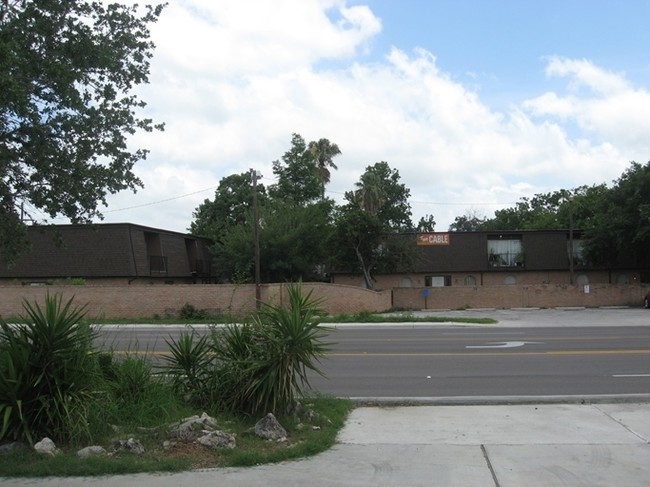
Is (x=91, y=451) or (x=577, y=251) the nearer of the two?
(x=91, y=451)

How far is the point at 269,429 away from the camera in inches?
273

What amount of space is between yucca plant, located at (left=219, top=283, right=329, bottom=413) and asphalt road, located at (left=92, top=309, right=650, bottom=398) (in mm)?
1123

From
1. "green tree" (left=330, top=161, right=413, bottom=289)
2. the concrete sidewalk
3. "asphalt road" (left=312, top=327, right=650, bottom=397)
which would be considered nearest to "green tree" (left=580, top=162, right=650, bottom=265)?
"green tree" (left=330, top=161, right=413, bottom=289)

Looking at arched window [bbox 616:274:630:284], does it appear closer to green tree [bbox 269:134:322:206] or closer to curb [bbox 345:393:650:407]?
green tree [bbox 269:134:322:206]

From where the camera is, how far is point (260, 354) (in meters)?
7.71

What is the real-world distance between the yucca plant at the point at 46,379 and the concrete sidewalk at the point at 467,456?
0.96 m

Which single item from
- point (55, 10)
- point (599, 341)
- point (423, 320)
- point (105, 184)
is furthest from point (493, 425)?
point (423, 320)

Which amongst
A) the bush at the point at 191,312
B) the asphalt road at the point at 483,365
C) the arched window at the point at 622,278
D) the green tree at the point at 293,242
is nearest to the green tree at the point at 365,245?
the green tree at the point at 293,242

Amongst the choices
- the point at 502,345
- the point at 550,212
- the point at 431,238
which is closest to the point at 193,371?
the point at 502,345

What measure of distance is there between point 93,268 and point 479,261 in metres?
28.9

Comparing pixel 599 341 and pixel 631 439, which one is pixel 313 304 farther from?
pixel 599 341

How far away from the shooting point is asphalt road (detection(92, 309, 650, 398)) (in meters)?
10.6

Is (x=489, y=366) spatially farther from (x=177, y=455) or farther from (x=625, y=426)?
(x=177, y=455)

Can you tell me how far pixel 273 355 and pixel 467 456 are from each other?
2536 mm
